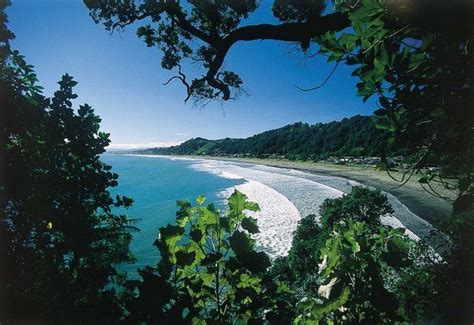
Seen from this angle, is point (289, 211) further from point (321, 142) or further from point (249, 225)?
point (321, 142)

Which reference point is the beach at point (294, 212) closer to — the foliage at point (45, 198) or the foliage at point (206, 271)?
the foliage at point (45, 198)

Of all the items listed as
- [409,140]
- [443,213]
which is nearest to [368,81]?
[409,140]

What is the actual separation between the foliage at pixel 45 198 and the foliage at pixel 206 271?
3.69ft

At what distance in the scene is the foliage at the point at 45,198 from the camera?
8.29ft

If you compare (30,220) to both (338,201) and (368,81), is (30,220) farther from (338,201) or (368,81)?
(338,201)

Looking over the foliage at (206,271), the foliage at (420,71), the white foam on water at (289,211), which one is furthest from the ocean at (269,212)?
the foliage at (206,271)

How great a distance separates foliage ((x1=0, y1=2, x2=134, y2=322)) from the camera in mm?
2527

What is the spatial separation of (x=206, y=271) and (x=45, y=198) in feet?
6.75

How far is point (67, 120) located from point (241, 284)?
2.62 meters

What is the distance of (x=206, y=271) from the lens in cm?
168

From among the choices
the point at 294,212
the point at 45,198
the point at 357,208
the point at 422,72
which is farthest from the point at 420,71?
the point at 294,212

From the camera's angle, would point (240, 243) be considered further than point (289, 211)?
No

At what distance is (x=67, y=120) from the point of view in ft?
10.1

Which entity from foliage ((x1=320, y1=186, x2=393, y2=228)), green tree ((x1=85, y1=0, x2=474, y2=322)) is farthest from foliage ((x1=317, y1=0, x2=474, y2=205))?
foliage ((x1=320, y1=186, x2=393, y2=228))
